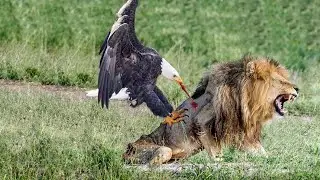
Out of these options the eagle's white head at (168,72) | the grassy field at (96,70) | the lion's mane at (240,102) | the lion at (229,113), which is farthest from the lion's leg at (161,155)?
the eagle's white head at (168,72)

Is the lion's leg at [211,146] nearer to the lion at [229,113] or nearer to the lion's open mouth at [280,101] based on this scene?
the lion at [229,113]

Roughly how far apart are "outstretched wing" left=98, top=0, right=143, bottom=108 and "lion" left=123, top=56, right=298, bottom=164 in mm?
535

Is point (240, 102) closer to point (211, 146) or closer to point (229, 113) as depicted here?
point (229, 113)

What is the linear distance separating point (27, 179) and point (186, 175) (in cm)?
101

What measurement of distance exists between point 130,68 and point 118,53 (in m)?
0.15

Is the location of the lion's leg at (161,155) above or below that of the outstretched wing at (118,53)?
below

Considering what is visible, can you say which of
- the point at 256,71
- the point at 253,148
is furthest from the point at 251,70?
the point at 253,148

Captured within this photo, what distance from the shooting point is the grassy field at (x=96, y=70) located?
24.1 feet

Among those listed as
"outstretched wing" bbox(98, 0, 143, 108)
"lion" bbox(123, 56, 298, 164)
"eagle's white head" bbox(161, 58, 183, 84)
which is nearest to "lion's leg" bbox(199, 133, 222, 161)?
"lion" bbox(123, 56, 298, 164)

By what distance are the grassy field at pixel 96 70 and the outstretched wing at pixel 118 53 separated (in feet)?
1.43

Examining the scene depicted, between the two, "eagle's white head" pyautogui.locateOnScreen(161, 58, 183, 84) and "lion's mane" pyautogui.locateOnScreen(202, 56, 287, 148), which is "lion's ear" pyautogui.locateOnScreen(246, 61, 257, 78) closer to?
"lion's mane" pyautogui.locateOnScreen(202, 56, 287, 148)

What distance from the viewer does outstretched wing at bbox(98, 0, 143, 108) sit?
7156 millimetres

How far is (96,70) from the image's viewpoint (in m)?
12.2

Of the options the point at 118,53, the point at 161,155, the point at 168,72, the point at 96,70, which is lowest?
the point at 96,70
